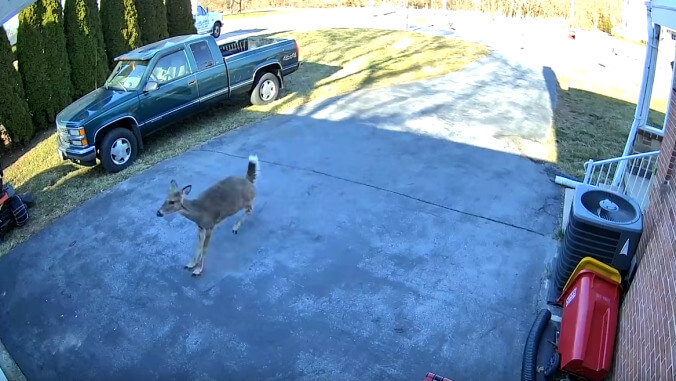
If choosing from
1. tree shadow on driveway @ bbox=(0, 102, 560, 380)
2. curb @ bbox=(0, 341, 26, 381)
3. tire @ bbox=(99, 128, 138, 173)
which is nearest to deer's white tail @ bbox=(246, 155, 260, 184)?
tree shadow on driveway @ bbox=(0, 102, 560, 380)

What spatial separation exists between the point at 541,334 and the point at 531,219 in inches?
93.5

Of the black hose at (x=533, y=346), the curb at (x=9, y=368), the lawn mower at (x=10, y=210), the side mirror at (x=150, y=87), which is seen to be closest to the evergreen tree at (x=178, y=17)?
the side mirror at (x=150, y=87)

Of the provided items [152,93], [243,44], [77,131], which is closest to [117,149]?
[77,131]

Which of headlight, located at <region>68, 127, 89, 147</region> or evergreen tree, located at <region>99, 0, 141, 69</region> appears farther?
evergreen tree, located at <region>99, 0, 141, 69</region>

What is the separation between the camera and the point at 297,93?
11.9 metres

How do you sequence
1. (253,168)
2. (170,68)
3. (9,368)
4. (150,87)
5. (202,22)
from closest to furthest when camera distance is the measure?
(9,368), (253,168), (150,87), (170,68), (202,22)

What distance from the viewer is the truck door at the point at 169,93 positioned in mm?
8648

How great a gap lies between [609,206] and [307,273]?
330 cm

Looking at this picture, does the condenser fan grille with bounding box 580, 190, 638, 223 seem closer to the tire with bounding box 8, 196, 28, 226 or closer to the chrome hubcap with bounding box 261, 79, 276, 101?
the tire with bounding box 8, 196, 28, 226

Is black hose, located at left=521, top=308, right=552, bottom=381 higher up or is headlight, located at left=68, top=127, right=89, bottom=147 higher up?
headlight, located at left=68, top=127, right=89, bottom=147

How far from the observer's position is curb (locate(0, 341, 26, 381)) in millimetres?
4539

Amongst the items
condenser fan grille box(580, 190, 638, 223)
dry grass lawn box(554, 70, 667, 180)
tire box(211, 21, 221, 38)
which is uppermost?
tire box(211, 21, 221, 38)

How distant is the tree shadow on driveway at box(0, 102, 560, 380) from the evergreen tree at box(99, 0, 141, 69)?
7.09m

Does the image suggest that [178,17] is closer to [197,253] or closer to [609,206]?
[197,253]
